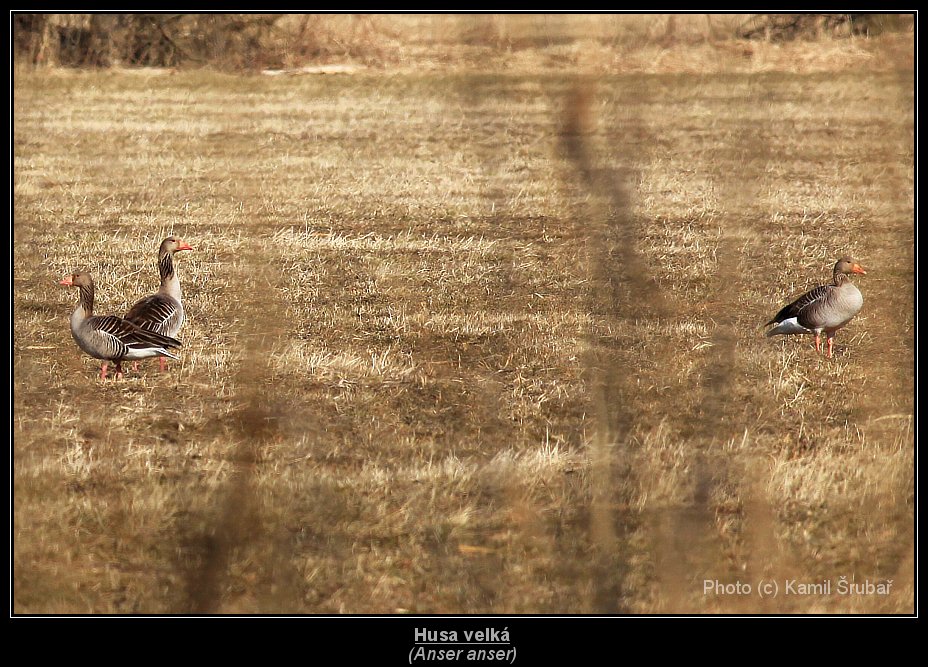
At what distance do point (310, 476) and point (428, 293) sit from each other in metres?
3.30

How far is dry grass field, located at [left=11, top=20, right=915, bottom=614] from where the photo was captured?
13.9ft

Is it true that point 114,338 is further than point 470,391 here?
No

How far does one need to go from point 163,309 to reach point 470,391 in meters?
1.92

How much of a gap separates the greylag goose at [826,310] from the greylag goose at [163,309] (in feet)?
12.6

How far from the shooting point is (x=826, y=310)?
247 inches

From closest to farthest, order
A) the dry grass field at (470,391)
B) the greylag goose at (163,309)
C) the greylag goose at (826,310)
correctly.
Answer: the dry grass field at (470,391) → the greylag goose at (163,309) → the greylag goose at (826,310)

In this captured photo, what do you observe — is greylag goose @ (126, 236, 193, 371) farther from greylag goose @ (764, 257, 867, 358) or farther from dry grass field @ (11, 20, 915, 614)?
greylag goose @ (764, 257, 867, 358)

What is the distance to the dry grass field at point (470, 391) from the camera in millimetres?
4234

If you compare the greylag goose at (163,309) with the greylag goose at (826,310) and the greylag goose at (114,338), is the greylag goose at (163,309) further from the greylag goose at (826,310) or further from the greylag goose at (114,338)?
the greylag goose at (826,310)

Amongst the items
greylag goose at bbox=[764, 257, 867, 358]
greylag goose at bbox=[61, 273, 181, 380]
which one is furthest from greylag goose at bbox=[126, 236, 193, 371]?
greylag goose at bbox=[764, 257, 867, 358]

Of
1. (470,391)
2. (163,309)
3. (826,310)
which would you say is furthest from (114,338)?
(826,310)

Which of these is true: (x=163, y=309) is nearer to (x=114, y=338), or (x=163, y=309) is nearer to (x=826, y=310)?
(x=114, y=338)

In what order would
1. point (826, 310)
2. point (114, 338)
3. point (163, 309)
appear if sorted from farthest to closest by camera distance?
point (826, 310) < point (163, 309) < point (114, 338)

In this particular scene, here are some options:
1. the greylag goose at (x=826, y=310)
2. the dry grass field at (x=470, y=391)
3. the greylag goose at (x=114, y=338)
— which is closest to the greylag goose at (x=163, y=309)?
the greylag goose at (x=114, y=338)
